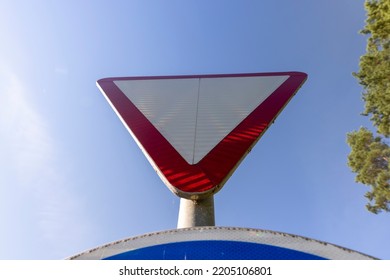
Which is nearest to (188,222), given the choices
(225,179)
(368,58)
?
(225,179)

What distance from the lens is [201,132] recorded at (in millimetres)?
4730

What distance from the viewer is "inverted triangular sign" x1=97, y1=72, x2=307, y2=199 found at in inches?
156

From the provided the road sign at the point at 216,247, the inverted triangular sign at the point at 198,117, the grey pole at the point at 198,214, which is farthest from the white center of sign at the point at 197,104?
the road sign at the point at 216,247

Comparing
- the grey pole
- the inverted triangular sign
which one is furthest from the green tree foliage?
the grey pole

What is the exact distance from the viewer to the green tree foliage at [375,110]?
841 centimetres

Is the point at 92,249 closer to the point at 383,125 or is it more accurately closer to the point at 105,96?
the point at 105,96

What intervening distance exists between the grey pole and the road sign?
91.7 inches

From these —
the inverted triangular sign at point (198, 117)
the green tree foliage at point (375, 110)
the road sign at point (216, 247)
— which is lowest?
the road sign at point (216, 247)

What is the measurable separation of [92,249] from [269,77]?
6550 mm

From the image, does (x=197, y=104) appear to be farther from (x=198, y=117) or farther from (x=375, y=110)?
(x=375, y=110)

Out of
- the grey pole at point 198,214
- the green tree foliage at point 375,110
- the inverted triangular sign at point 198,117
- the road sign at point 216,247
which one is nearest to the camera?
the road sign at point 216,247

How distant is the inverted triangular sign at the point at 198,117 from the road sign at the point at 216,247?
5.37ft

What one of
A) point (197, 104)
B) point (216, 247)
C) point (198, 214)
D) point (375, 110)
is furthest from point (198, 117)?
point (375, 110)

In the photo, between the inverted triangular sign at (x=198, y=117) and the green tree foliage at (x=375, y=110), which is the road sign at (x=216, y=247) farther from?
the green tree foliage at (x=375, y=110)
